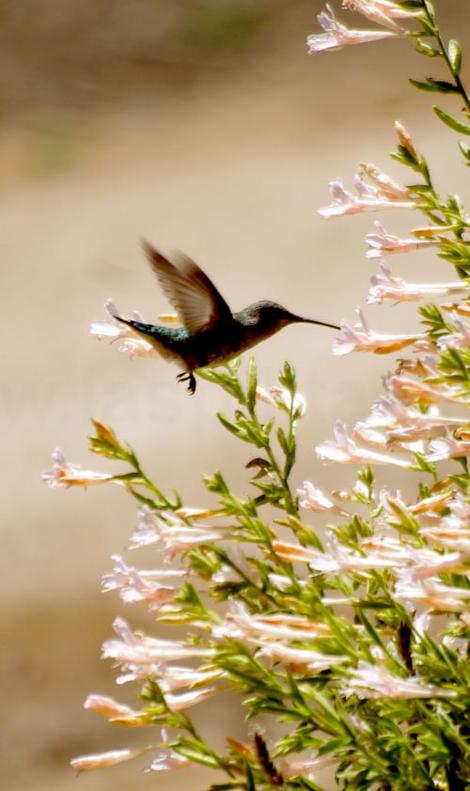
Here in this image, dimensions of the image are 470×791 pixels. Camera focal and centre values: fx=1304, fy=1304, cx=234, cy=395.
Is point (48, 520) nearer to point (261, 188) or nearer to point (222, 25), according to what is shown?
point (261, 188)

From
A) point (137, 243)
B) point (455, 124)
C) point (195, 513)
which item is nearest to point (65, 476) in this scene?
point (195, 513)

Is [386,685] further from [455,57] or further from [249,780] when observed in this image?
[455,57]

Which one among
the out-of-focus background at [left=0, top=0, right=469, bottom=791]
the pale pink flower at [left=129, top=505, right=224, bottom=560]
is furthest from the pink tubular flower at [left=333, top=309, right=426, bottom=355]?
the out-of-focus background at [left=0, top=0, right=469, bottom=791]

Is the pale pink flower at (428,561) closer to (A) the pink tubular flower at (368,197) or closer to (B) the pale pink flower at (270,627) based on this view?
(B) the pale pink flower at (270,627)

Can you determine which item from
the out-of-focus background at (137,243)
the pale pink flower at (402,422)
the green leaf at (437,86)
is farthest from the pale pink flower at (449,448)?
the out-of-focus background at (137,243)

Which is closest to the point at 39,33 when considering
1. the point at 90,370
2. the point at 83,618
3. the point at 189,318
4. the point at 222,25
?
the point at 222,25
